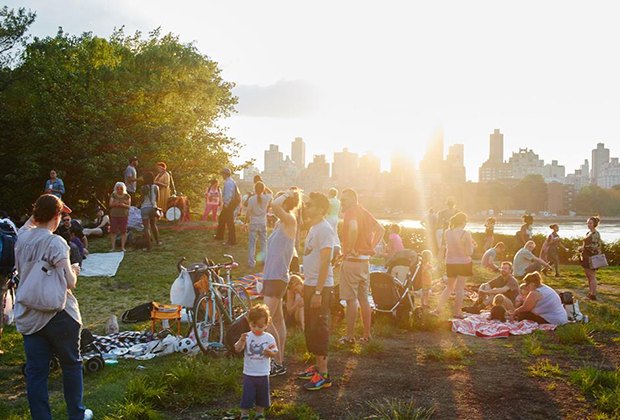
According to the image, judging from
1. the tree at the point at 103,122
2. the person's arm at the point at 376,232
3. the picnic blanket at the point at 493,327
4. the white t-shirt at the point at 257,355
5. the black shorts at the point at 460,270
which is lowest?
the picnic blanket at the point at 493,327

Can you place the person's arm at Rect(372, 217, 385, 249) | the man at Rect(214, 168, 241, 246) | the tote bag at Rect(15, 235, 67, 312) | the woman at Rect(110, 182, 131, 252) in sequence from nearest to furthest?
1. the tote bag at Rect(15, 235, 67, 312)
2. the person's arm at Rect(372, 217, 385, 249)
3. the woman at Rect(110, 182, 131, 252)
4. the man at Rect(214, 168, 241, 246)

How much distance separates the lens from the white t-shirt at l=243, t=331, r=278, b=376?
4.76m

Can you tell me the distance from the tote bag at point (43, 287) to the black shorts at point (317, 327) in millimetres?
2428

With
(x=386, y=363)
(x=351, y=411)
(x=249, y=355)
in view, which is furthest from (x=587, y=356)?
(x=249, y=355)

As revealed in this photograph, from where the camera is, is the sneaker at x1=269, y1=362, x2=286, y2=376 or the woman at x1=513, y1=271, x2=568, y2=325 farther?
the woman at x1=513, y1=271, x2=568, y2=325

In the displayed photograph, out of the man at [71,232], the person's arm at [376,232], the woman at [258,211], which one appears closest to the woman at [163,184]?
the man at [71,232]

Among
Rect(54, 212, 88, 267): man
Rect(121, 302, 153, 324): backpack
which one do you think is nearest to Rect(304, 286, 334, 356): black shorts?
Rect(121, 302, 153, 324): backpack

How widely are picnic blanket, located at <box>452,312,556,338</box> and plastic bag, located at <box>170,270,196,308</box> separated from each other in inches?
166

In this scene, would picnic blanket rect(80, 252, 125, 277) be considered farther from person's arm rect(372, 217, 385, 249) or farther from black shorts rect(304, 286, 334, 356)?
black shorts rect(304, 286, 334, 356)

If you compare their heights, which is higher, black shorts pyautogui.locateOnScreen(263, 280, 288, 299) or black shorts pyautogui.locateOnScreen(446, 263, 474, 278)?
black shorts pyautogui.locateOnScreen(263, 280, 288, 299)

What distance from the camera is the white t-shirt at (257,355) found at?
15.6 feet

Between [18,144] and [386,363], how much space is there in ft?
73.1

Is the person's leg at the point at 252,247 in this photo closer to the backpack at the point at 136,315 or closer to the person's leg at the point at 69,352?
the backpack at the point at 136,315

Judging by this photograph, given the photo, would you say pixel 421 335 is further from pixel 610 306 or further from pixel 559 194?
pixel 559 194
